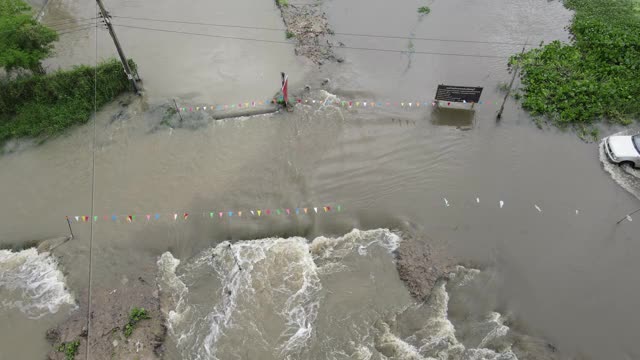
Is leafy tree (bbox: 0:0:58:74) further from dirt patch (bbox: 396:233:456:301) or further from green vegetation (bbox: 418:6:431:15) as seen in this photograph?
green vegetation (bbox: 418:6:431:15)

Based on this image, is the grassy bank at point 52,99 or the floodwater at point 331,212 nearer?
the floodwater at point 331,212

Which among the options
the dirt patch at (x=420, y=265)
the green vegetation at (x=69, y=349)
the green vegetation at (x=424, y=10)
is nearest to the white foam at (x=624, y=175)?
the dirt patch at (x=420, y=265)

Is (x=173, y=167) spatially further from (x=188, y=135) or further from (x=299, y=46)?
(x=299, y=46)

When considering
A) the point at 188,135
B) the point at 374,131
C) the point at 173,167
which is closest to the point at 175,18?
the point at 188,135

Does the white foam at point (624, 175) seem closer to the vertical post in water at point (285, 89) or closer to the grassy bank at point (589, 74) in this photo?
the grassy bank at point (589, 74)

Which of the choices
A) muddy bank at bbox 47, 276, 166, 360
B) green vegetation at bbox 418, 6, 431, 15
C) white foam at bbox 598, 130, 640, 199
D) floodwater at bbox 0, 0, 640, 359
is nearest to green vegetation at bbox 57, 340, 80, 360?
muddy bank at bbox 47, 276, 166, 360

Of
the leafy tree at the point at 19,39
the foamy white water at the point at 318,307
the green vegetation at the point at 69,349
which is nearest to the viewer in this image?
the green vegetation at the point at 69,349

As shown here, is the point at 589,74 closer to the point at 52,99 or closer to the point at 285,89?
the point at 285,89

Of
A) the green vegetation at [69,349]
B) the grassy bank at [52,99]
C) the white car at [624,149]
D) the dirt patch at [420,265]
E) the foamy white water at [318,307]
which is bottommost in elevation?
the green vegetation at [69,349]
